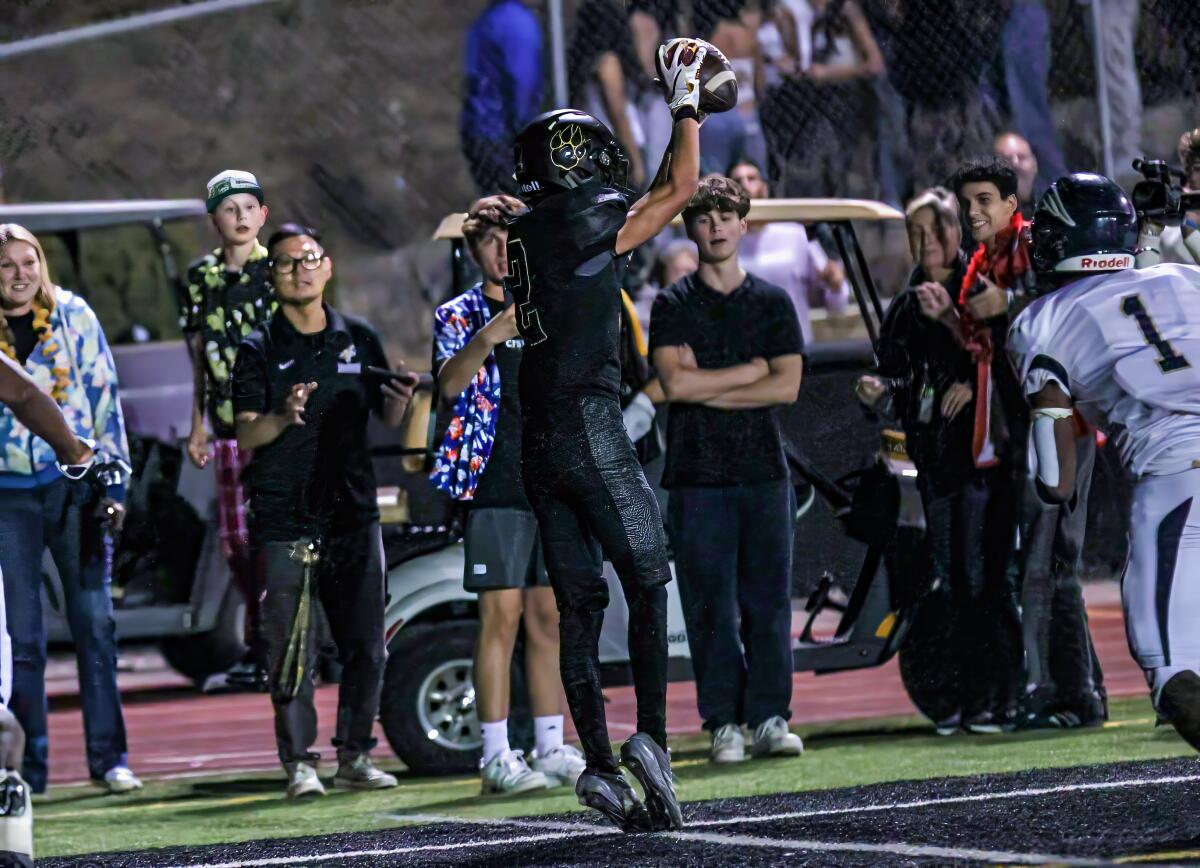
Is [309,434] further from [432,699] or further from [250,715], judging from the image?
[250,715]

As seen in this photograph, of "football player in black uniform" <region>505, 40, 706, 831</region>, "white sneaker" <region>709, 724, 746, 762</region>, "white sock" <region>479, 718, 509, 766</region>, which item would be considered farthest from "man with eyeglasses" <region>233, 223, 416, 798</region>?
"football player in black uniform" <region>505, 40, 706, 831</region>

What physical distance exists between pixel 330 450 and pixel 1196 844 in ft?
12.9

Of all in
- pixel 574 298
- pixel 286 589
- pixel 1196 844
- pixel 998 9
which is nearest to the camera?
pixel 1196 844

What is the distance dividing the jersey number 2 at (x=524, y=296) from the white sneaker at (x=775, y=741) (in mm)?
2567

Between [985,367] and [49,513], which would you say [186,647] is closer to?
[49,513]

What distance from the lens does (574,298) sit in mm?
6594

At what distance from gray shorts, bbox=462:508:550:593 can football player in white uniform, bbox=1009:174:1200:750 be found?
2245mm

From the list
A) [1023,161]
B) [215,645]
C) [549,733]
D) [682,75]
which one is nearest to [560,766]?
[549,733]

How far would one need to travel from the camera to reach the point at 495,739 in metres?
8.22

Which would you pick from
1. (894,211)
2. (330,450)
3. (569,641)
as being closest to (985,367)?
(894,211)

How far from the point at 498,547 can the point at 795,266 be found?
9.82ft

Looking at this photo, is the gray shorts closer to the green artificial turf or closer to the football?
the green artificial turf

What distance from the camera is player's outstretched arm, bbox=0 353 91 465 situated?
20.2ft

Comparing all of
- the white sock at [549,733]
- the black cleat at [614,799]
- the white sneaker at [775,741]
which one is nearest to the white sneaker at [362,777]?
the white sock at [549,733]
